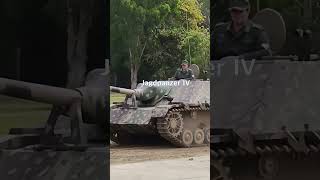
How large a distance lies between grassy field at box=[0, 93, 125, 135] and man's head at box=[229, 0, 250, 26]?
1172 mm

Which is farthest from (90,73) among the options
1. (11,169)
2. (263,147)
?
(263,147)

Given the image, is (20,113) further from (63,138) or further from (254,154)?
(254,154)

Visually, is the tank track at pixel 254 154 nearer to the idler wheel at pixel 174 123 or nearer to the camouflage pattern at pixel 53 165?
the camouflage pattern at pixel 53 165

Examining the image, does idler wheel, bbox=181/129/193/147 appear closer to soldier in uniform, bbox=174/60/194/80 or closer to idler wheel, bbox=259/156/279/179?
soldier in uniform, bbox=174/60/194/80

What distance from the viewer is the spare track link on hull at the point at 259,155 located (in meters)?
3.65

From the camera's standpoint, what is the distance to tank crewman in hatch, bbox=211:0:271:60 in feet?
11.9

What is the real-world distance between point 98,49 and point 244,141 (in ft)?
3.39

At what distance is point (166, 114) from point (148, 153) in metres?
0.95

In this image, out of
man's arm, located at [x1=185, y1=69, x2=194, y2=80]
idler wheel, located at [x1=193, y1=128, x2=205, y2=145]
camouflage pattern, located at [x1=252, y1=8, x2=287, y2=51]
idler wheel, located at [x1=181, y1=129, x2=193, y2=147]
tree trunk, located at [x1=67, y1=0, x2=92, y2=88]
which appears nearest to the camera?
tree trunk, located at [x1=67, y1=0, x2=92, y2=88]

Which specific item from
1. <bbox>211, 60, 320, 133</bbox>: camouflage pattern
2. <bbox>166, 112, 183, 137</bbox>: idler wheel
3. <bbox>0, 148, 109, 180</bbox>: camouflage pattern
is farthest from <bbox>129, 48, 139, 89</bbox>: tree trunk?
<bbox>0, 148, 109, 180</bbox>: camouflage pattern

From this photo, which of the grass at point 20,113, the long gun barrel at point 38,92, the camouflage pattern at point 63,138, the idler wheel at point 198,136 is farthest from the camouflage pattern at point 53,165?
the idler wheel at point 198,136

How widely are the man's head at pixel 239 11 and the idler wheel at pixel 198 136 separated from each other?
388 inches

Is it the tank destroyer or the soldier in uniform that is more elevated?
the soldier in uniform

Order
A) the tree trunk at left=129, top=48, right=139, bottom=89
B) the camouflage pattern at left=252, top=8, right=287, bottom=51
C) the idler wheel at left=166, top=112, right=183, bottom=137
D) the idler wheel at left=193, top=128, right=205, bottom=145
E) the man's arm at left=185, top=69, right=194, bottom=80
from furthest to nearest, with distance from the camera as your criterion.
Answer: the tree trunk at left=129, top=48, right=139, bottom=89 < the man's arm at left=185, top=69, right=194, bottom=80 < the idler wheel at left=193, top=128, right=205, bottom=145 < the idler wheel at left=166, top=112, right=183, bottom=137 < the camouflage pattern at left=252, top=8, right=287, bottom=51
